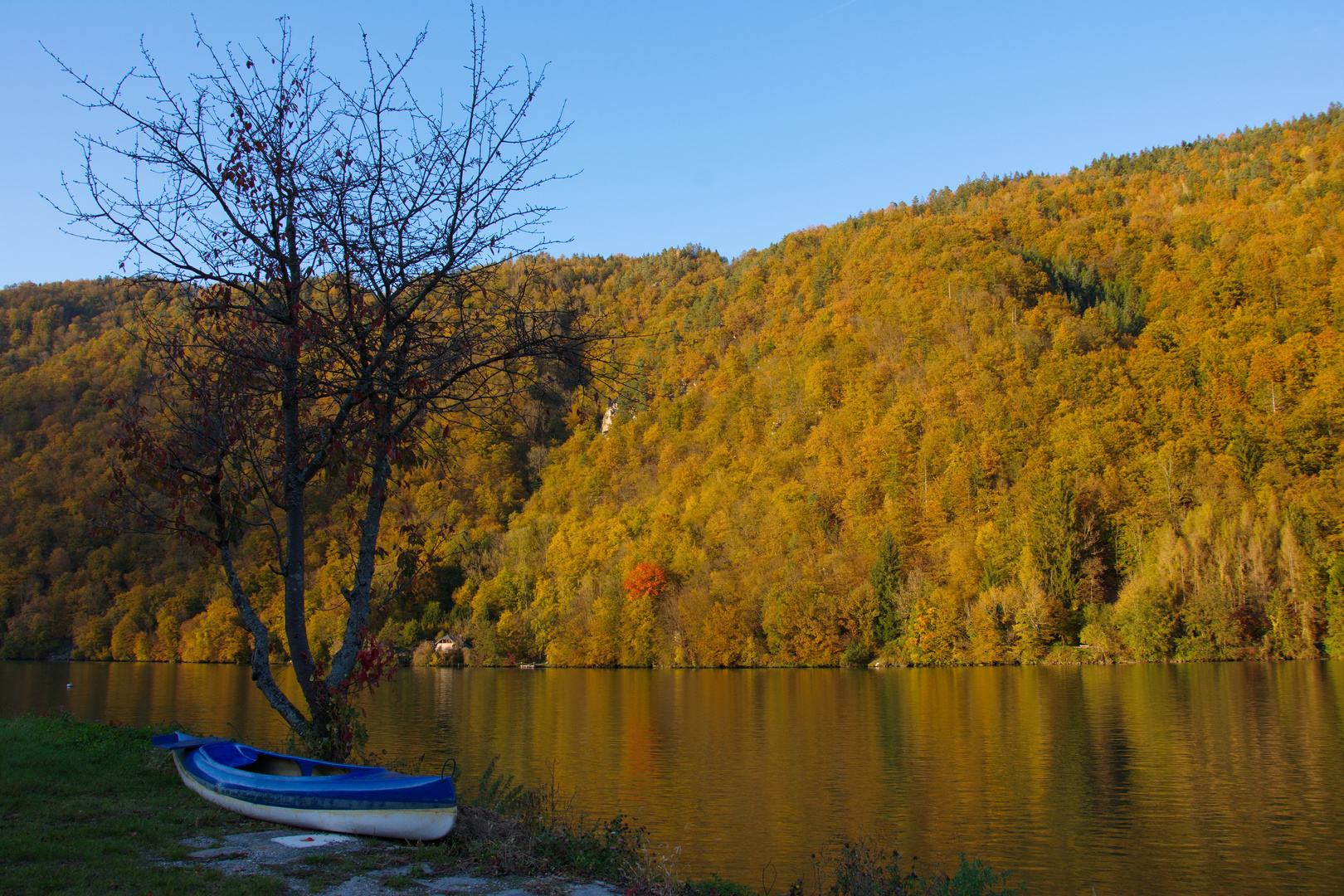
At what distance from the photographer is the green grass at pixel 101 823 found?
6.71 metres

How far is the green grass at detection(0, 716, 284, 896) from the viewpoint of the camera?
6715mm

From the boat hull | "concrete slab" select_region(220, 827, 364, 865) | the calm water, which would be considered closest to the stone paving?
"concrete slab" select_region(220, 827, 364, 865)

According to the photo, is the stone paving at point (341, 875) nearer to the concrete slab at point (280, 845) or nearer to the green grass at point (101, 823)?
the concrete slab at point (280, 845)

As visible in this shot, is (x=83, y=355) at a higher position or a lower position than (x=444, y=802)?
higher

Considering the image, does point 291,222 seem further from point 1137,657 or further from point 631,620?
point 631,620

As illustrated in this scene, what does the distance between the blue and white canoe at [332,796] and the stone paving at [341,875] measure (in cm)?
22

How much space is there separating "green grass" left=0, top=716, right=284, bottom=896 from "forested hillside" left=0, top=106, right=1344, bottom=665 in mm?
42065

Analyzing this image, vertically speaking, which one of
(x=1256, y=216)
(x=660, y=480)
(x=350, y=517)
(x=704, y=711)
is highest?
(x=1256, y=216)

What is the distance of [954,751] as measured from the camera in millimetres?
25500

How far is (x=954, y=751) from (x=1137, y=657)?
42.6 metres

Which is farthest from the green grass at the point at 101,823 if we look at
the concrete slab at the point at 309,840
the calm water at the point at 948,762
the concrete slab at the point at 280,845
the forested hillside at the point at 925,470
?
the forested hillside at the point at 925,470

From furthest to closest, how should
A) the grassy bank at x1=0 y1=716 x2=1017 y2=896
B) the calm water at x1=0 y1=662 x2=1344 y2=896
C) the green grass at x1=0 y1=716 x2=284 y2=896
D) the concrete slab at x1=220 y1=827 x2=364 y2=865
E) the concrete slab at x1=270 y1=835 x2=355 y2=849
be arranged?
the calm water at x1=0 y1=662 x2=1344 y2=896
the concrete slab at x1=270 y1=835 x2=355 y2=849
the concrete slab at x1=220 y1=827 x2=364 y2=865
the grassy bank at x1=0 y1=716 x2=1017 y2=896
the green grass at x1=0 y1=716 x2=284 y2=896

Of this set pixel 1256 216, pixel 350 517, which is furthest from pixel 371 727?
pixel 1256 216

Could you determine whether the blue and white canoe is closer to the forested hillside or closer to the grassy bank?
the grassy bank
